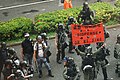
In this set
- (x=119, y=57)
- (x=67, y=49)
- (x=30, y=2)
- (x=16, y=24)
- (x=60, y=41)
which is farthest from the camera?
(x=30, y=2)

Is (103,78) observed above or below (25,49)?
below

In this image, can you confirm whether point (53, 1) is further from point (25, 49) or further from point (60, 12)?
point (25, 49)

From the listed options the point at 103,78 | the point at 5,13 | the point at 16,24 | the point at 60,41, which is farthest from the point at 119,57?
the point at 5,13

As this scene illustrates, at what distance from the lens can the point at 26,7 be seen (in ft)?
67.7

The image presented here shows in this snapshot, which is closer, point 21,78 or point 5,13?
point 21,78

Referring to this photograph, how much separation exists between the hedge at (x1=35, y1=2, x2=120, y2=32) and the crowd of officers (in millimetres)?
2390

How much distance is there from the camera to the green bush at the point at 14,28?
15898mm

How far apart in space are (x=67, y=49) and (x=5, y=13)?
6.50 meters

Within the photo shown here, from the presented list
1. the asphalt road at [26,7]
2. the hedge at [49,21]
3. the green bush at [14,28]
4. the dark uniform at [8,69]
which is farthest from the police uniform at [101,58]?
the asphalt road at [26,7]

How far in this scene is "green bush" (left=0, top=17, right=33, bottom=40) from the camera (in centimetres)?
1590

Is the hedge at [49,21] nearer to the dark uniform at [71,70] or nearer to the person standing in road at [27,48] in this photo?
the person standing in road at [27,48]

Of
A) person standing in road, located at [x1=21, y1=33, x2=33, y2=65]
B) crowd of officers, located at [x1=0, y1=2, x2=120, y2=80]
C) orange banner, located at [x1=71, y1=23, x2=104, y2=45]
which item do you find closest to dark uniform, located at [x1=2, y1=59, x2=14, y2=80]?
crowd of officers, located at [x1=0, y1=2, x2=120, y2=80]

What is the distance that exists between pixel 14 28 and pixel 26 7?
4711mm

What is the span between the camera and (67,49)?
1476cm
